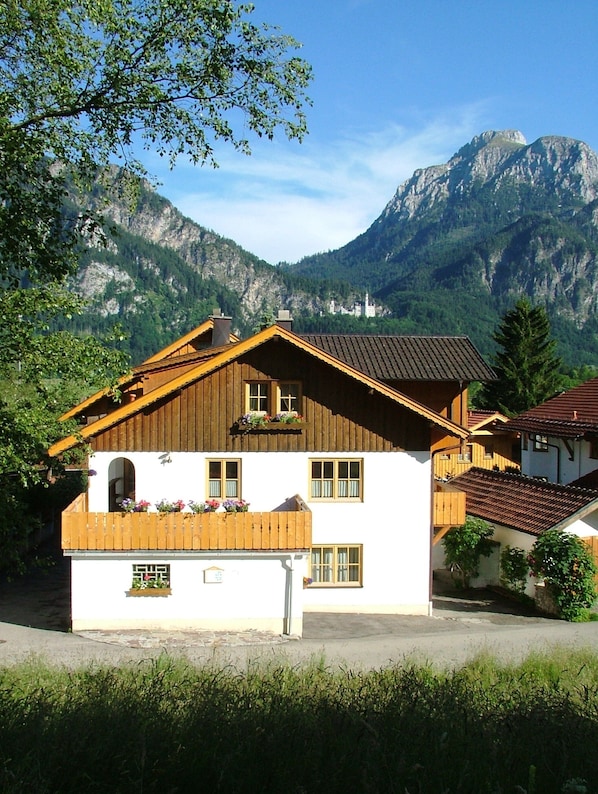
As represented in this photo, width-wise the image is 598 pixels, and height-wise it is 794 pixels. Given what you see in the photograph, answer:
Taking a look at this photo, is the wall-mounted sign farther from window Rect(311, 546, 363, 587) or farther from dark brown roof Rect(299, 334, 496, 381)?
dark brown roof Rect(299, 334, 496, 381)

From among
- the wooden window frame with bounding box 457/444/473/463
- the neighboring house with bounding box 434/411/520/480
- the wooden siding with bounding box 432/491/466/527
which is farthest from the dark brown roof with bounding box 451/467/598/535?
the neighboring house with bounding box 434/411/520/480

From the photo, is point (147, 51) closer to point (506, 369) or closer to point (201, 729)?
point (201, 729)

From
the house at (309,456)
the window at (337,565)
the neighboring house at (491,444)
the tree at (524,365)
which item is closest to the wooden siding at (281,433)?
the house at (309,456)

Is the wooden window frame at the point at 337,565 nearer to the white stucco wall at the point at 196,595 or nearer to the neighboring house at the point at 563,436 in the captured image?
the white stucco wall at the point at 196,595

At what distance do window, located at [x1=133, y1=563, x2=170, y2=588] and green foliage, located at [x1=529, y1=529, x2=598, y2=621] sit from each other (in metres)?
10.0

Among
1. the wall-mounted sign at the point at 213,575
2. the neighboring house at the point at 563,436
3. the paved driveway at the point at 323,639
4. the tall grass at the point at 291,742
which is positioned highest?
the neighboring house at the point at 563,436

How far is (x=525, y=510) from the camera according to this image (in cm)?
2400

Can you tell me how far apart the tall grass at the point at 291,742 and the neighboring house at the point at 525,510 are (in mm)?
14550

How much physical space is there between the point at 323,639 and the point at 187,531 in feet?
13.2

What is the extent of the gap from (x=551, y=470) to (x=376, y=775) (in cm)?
3190

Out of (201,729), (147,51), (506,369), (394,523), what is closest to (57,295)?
(147,51)

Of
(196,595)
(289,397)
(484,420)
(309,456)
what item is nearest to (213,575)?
(196,595)

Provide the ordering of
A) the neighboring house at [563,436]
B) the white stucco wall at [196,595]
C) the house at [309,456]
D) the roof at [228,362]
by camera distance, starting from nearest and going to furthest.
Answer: the white stucco wall at [196,595], the roof at [228,362], the house at [309,456], the neighboring house at [563,436]

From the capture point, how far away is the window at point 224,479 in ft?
68.2
